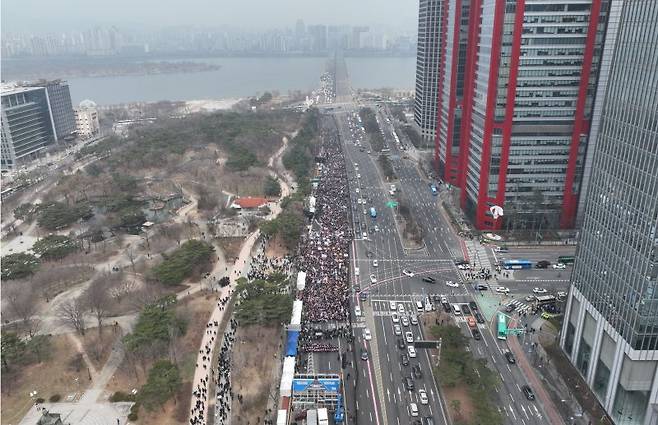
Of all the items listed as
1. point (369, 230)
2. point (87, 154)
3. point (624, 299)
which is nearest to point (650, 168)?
point (624, 299)

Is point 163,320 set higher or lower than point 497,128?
lower

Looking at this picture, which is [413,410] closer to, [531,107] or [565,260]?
[565,260]

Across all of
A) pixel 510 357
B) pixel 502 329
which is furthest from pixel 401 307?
pixel 510 357

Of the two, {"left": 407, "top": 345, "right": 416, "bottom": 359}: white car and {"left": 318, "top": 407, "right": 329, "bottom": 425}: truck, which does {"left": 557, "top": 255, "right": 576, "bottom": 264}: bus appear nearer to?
{"left": 407, "top": 345, "right": 416, "bottom": 359}: white car

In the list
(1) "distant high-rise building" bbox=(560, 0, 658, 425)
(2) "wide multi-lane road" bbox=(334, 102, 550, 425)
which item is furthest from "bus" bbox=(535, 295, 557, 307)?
(1) "distant high-rise building" bbox=(560, 0, 658, 425)

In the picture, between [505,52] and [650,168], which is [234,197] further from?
[650,168]

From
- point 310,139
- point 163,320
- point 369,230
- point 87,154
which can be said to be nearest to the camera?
A: point 163,320
